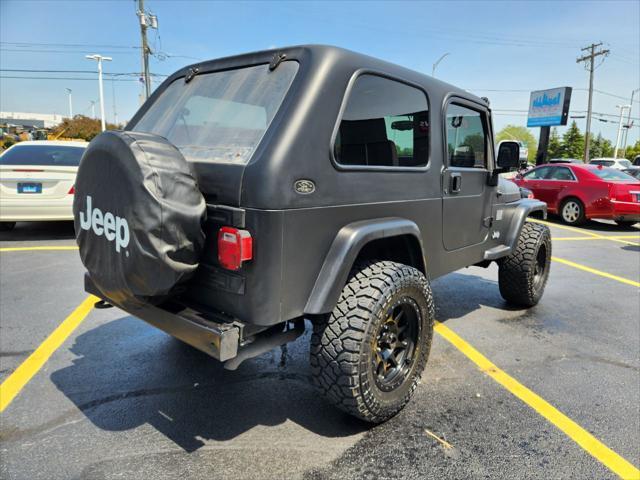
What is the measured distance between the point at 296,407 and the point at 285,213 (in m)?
1.41

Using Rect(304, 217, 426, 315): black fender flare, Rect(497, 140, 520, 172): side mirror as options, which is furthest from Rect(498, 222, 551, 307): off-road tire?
Rect(304, 217, 426, 315): black fender flare

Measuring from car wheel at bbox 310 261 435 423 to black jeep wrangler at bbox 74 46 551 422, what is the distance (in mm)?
10

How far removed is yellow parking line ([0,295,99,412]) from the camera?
285 centimetres

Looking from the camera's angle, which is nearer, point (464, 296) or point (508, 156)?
point (508, 156)

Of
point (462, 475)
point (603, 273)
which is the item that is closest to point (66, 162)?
point (462, 475)

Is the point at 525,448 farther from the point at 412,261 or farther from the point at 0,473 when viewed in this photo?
the point at 0,473

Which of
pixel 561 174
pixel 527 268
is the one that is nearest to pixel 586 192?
pixel 561 174

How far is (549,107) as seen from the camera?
32250 millimetres

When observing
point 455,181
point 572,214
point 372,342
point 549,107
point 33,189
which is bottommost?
point 572,214

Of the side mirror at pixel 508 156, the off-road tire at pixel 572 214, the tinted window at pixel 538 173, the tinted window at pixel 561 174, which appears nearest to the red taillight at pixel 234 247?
the side mirror at pixel 508 156

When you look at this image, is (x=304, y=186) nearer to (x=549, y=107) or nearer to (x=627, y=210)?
(x=627, y=210)

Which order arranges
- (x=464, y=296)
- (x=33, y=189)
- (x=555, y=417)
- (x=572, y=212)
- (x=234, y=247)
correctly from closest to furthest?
(x=234, y=247), (x=555, y=417), (x=464, y=296), (x=33, y=189), (x=572, y=212)

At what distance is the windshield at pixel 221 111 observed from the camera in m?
2.30

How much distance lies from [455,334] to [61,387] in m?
3.16
